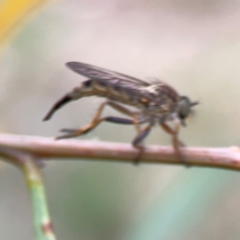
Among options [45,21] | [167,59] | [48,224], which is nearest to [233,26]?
[167,59]

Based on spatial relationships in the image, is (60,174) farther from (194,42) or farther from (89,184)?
(194,42)

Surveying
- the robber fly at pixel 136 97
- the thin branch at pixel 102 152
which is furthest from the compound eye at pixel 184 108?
the thin branch at pixel 102 152

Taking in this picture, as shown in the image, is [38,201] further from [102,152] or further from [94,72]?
[94,72]

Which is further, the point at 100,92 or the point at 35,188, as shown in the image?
the point at 100,92

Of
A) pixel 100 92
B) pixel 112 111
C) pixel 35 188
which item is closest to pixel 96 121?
pixel 100 92

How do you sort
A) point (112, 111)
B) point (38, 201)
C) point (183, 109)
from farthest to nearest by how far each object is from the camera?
point (112, 111) < point (183, 109) < point (38, 201)

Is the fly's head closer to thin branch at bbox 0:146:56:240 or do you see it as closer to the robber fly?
the robber fly
